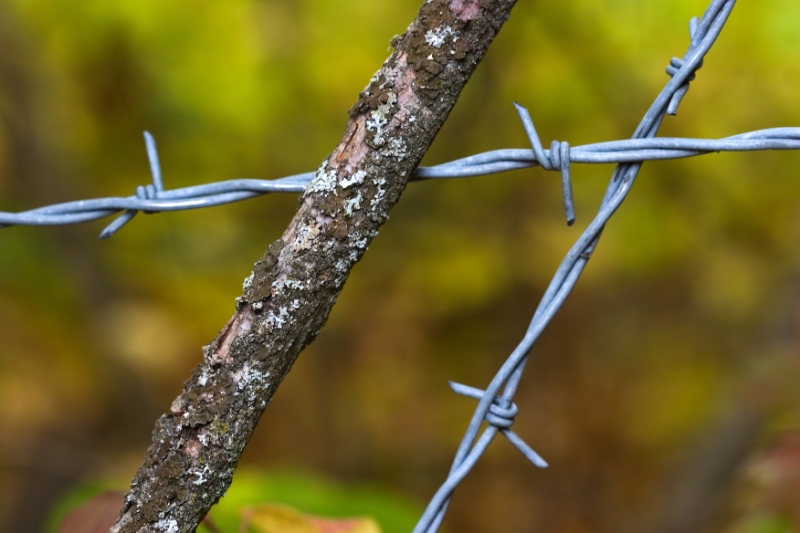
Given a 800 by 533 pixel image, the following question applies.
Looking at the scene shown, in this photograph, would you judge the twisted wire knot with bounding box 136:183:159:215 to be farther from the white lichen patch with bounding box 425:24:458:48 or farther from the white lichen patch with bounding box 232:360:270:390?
the white lichen patch with bounding box 425:24:458:48

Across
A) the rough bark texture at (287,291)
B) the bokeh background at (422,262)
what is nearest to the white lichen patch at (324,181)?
the rough bark texture at (287,291)

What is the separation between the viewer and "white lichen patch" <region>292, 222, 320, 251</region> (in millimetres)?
620

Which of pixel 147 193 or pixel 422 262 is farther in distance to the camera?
pixel 422 262

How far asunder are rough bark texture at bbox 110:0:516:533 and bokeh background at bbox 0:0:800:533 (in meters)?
2.00

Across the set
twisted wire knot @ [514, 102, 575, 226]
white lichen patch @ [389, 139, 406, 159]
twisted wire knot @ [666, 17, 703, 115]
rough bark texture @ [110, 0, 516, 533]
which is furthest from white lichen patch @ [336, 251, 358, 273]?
twisted wire knot @ [666, 17, 703, 115]

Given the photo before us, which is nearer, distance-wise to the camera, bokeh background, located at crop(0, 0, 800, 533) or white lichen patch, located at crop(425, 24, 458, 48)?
white lichen patch, located at crop(425, 24, 458, 48)

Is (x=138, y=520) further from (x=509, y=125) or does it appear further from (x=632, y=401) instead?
(x=632, y=401)

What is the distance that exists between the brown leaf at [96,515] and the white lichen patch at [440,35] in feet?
1.78

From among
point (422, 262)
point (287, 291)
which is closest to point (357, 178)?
point (287, 291)

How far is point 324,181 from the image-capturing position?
0.62 meters

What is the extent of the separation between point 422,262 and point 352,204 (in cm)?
294

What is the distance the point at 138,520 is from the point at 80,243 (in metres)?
2.39

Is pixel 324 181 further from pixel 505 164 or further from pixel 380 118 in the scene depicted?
pixel 505 164

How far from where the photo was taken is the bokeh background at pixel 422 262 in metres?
2.60
